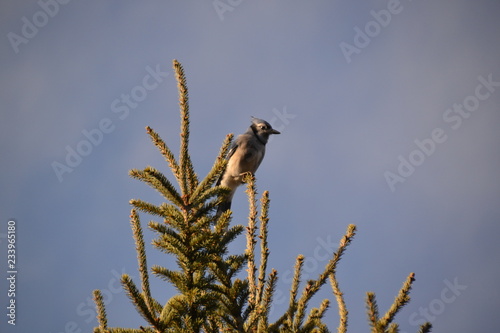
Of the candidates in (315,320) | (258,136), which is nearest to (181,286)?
(315,320)

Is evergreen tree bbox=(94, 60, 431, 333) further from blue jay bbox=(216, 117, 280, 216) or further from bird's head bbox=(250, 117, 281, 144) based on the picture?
bird's head bbox=(250, 117, 281, 144)

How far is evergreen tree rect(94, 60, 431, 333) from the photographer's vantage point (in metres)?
2.65

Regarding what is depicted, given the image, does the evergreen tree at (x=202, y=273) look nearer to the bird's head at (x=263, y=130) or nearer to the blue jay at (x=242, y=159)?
the blue jay at (x=242, y=159)

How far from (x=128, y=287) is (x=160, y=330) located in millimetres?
300

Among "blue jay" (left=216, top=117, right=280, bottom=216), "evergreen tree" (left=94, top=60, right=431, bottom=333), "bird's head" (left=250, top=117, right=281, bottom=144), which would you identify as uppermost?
"bird's head" (left=250, top=117, right=281, bottom=144)

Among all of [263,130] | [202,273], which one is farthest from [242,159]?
[202,273]

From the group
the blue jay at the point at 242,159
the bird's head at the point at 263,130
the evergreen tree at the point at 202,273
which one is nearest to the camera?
the evergreen tree at the point at 202,273

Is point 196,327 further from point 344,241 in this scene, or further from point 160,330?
point 344,241

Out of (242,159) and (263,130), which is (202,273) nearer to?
(242,159)

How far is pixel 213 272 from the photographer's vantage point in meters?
2.96

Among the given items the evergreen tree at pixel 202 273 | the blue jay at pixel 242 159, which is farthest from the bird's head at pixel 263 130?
the evergreen tree at pixel 202 273

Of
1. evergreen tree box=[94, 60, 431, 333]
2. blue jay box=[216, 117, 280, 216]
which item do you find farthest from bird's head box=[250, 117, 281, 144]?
evergreen tree box=[94, 60, 431, 333]

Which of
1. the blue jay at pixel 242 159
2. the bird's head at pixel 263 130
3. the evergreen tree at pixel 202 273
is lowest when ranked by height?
the evergreen tree at pixel 202 273

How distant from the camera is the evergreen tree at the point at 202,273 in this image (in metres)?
2.65
